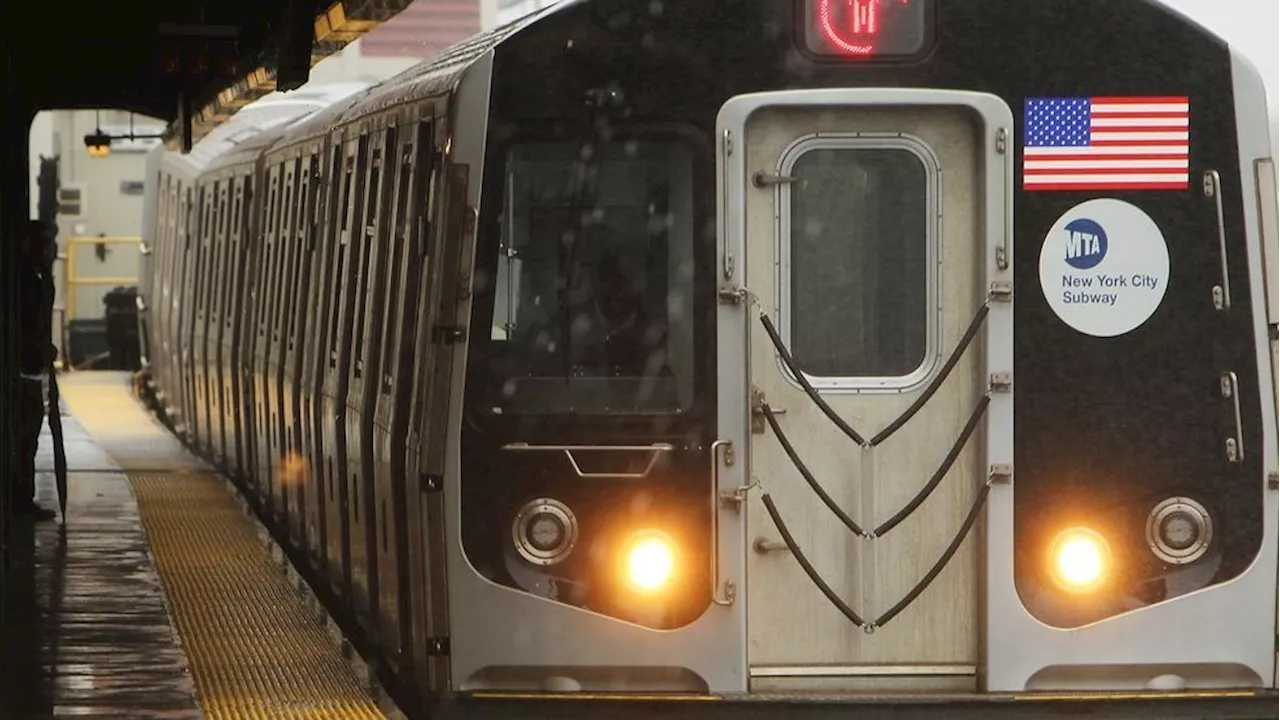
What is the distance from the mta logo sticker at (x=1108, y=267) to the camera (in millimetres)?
7484

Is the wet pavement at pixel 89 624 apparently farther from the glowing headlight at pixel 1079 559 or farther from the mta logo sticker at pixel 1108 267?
the mta logo sticker at pixel 1108 267

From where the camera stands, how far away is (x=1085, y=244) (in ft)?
24.7

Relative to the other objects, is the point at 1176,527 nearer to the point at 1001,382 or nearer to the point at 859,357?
the point at 1001,382

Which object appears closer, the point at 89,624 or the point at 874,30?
the point at 874,30

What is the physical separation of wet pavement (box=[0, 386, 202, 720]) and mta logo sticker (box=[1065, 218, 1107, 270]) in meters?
3.13

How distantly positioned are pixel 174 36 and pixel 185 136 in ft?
13.3

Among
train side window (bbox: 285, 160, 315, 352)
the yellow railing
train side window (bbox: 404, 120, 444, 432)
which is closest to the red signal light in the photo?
train side window (bbox: 404, 120, 444, 432)

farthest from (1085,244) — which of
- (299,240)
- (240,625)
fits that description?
(299,240)

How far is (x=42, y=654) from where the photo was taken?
1006 centimetres

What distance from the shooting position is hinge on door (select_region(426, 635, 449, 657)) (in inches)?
292

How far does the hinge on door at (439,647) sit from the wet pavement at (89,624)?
116cm

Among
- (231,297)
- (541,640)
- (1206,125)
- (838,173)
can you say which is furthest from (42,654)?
(231,297)

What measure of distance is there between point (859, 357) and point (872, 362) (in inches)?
1.6

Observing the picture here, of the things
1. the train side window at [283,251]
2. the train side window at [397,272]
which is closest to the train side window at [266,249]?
the train side window at [283,251]
